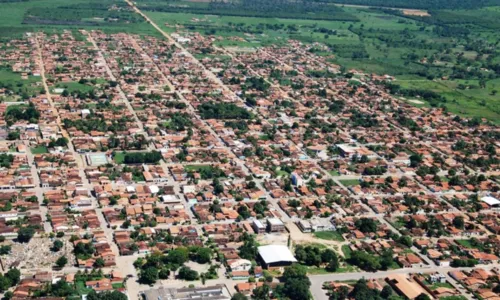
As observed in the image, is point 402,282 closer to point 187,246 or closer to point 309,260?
point 309,260

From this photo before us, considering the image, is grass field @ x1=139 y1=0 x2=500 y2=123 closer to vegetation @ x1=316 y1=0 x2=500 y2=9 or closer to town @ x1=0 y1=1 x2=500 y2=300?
town @ x1=0 y1=1 x2=500 y2=300

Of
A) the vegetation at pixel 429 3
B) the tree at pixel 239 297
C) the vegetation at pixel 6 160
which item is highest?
the vegetation at pixel 429 3

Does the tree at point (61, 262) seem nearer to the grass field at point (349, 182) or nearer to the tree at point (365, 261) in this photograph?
the tree at point (365, 261)

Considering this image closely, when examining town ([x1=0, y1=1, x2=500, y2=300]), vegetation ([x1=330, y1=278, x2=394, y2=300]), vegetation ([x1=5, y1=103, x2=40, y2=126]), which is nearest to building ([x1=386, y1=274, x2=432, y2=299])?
town ([x1=0, y1=1, x2=500, y2=300])

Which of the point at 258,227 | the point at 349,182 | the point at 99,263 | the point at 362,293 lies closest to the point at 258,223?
the point at 258,227

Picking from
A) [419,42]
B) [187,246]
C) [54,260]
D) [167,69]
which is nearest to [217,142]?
[187,246]

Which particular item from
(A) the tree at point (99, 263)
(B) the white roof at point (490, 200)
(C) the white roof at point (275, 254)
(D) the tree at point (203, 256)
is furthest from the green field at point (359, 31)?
(C) the white roof at point (275, 254)
